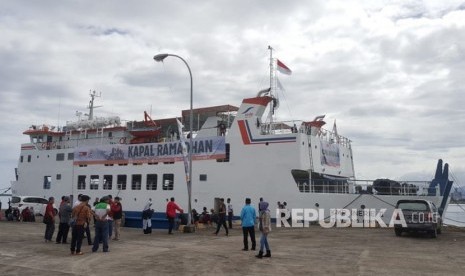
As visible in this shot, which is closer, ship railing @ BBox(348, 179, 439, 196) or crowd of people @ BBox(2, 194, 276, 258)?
crowd of people @ BBox(2, 194, 276, 258)

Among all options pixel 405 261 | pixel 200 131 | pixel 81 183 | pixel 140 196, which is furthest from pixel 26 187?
pixel 405 261

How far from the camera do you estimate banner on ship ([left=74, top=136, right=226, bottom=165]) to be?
2724cm

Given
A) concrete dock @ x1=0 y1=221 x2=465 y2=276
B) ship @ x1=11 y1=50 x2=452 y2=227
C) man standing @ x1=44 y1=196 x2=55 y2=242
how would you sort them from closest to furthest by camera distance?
concrete dock @ x1=0 y1=221 x2=465 y2=276, man standing @ x1=44 y1=196 x2=55 y2=242, ship @ x1=11 y1=50 x2=452 y2=227

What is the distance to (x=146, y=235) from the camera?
18.4 m

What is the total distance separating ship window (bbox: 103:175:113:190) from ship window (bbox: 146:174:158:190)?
3588mm

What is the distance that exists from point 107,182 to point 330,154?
634 inches

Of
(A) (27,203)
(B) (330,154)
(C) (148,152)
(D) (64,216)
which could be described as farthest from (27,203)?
(B) (330,154)

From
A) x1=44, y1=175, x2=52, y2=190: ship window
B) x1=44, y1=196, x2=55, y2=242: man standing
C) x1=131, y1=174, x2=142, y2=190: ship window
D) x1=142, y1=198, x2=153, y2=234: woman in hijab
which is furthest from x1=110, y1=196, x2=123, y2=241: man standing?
x1=44, y1=175, x2=52, y2=190: ship window

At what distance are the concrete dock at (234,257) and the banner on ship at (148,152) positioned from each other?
10169 mm

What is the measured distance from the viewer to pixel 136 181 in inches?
1184

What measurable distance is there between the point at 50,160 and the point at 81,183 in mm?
4454

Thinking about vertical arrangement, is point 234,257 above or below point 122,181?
below

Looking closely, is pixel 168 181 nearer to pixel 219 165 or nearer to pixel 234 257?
pixel 219 165

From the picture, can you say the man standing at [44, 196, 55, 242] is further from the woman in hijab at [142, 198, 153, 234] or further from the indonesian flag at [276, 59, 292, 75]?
the indonesian flag at [276, 59, 292, 75]
